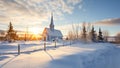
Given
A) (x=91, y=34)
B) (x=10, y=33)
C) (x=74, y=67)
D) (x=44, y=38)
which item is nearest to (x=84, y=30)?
(x=91, y=34)

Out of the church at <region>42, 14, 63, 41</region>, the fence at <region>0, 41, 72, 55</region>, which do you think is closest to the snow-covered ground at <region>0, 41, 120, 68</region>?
the fence at <region>0, 41, 72, 55</region>

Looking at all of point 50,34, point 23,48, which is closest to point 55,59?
point 23,48

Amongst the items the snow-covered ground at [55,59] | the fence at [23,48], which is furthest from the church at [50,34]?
the snow-covered ground at [55,59]

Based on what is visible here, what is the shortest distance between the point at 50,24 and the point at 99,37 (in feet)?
77.3

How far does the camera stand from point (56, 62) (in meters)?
11.3

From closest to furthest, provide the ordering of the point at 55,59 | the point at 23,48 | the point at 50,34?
the point at 55,59, the point at 23,48, the point at 50,34

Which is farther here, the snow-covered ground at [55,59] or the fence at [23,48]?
the fence at [23,48]

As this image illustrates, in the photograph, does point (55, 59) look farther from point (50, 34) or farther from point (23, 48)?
point (50, 34)

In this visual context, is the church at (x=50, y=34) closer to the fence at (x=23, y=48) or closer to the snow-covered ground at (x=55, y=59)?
the fence at (x=23, y=48)

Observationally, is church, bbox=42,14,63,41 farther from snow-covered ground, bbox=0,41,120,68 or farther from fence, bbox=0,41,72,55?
snow-covered ground, bbox=0,41,120,68

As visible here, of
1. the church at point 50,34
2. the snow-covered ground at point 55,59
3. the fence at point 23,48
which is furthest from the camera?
the church at point 50,34

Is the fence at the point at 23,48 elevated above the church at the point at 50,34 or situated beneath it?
situated beneath

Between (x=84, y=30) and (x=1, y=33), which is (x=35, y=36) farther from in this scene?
(x=84, y=30)

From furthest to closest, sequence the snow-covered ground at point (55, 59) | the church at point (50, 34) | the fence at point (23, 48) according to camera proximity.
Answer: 1. the church at point (50, 34)
2. the fence at point (23, 48)
3. the snow-covered ground at point (55, 59)
